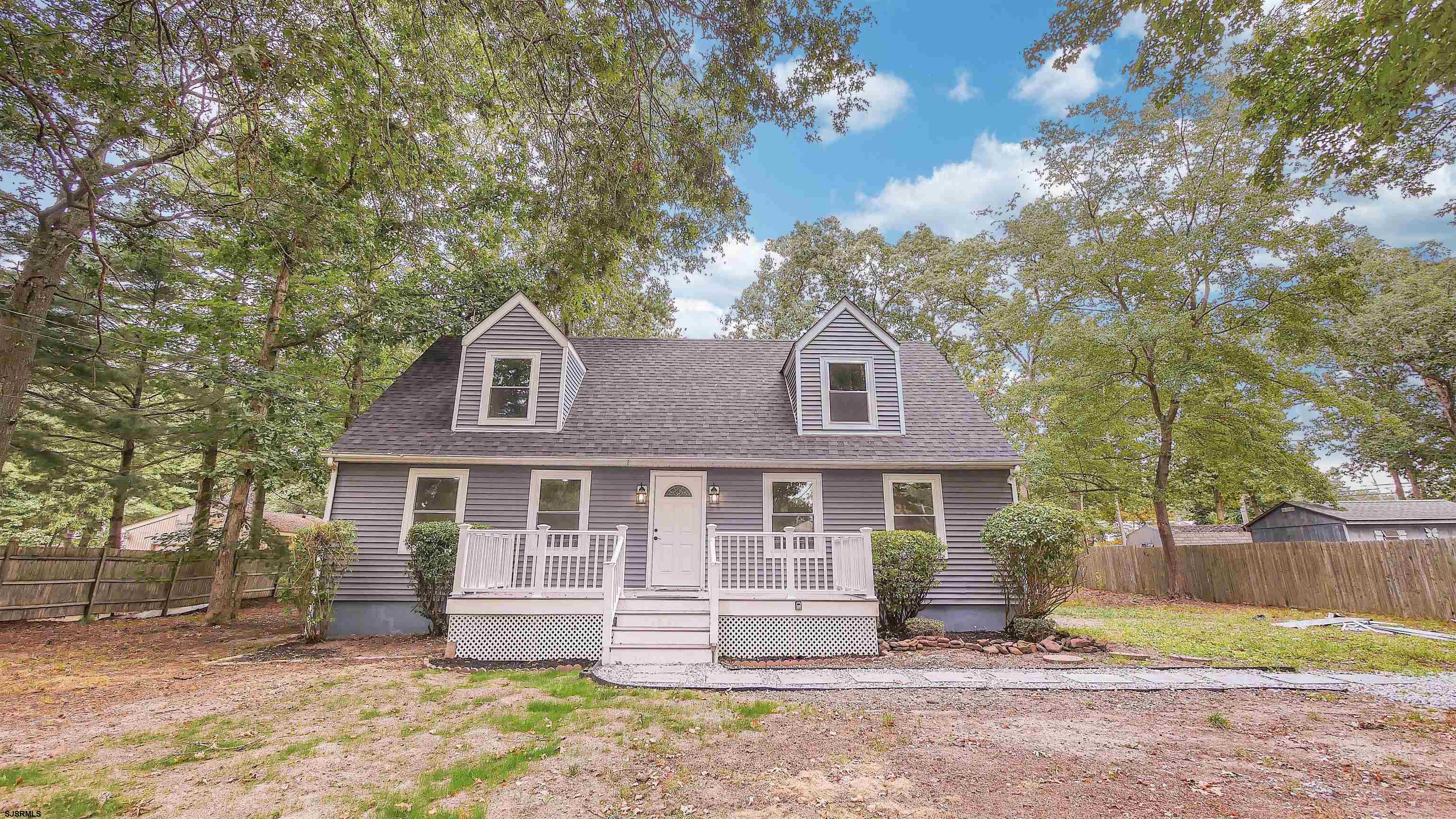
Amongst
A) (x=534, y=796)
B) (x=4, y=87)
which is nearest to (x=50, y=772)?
(x=534, y=796)

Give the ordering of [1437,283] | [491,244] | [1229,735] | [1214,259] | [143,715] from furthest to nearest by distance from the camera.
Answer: [1437,283] → [1214,259] → [491,244] → [143,715] → [1229,735]

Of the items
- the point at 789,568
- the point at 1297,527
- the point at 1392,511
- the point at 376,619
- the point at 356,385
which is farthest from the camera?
the point at 1297,527

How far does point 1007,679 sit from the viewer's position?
6.31 m

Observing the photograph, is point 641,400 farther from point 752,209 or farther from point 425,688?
point 425,688

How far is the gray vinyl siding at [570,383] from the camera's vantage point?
11109 millimetres

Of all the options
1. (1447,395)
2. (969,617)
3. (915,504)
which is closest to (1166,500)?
(969,617)

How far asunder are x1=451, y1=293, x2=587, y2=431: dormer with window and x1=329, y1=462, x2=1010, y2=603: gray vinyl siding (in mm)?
1099

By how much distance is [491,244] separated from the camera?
13.4 meters

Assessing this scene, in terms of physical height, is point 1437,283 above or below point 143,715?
above

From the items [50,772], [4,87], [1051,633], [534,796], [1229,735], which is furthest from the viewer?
[1051,633]

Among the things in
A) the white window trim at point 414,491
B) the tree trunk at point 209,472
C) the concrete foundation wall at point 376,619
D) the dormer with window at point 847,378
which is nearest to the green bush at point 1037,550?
the dormer with window at point 847,378

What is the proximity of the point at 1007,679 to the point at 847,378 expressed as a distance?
6399 mm

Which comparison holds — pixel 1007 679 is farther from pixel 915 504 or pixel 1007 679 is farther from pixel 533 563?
pixel 533 563

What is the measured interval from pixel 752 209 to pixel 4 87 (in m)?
7.73
